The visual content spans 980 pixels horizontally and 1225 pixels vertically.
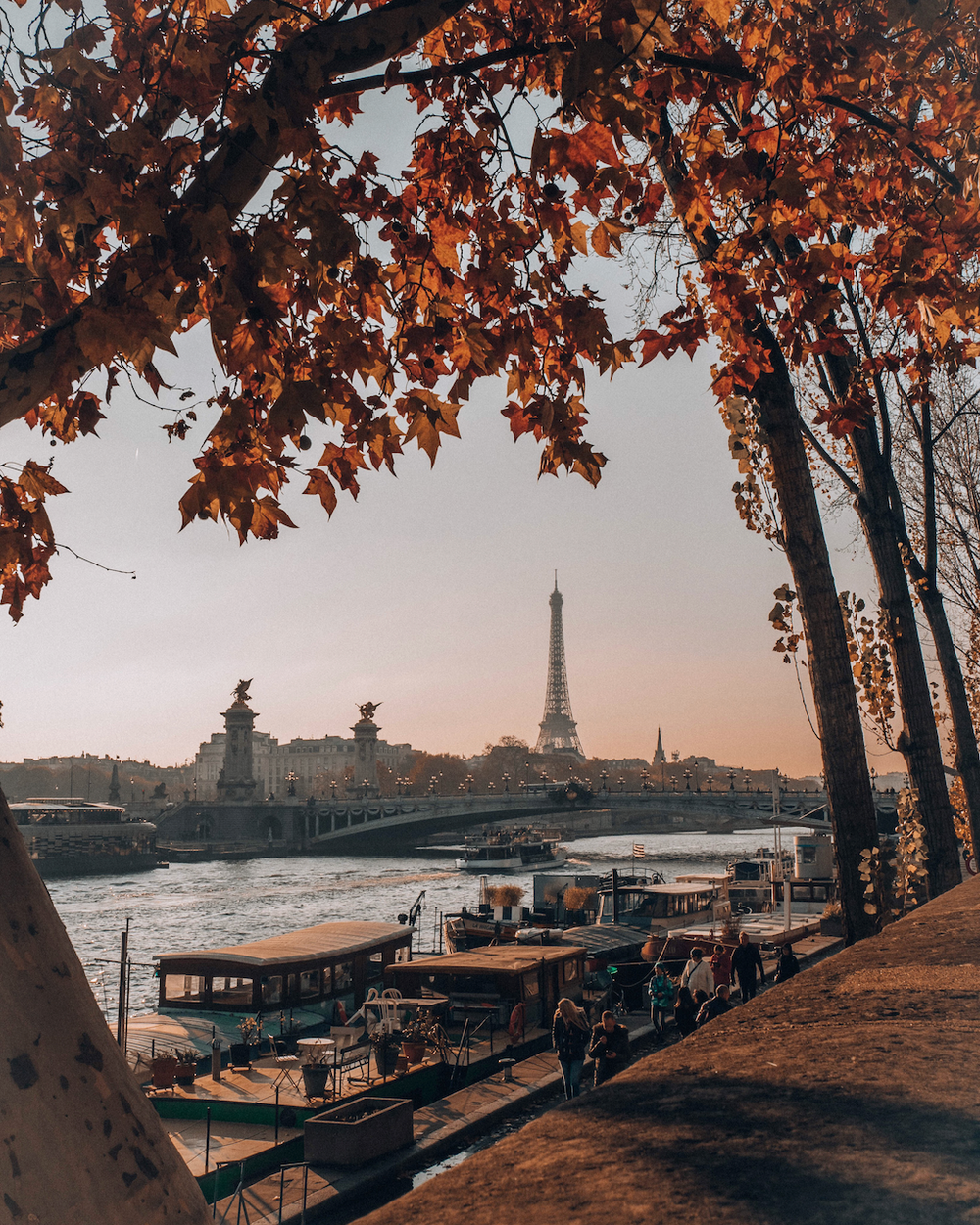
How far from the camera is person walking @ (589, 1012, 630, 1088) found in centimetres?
1348

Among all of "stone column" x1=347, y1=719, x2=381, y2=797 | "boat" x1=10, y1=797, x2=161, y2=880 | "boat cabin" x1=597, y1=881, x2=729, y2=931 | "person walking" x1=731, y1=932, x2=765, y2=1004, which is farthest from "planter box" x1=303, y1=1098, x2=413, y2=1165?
"stone column" x1=347, y1=719, x2=381, y2=797

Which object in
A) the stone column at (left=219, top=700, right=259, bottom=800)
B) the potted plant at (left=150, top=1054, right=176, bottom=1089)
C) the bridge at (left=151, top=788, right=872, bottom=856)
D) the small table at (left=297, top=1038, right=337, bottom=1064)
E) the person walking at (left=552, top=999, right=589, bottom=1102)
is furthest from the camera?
the stone column at (left=219, top=700, right=259, bottom=800)

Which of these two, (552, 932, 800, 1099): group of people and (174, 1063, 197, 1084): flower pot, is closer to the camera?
(552, 932, 800, 1099): group of people

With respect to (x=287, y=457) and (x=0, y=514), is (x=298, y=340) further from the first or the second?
(x=0, y=514)

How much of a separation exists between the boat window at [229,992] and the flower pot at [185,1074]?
4.33 meters

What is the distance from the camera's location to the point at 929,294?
446 centimetres

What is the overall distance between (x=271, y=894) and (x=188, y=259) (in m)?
67.5

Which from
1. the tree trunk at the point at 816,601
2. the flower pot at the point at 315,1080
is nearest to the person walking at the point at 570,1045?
the flower pot at the point at 315,1080

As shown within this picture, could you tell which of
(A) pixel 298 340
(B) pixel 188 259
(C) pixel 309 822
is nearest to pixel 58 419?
(A) pixel 298 340

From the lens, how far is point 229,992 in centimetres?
2156

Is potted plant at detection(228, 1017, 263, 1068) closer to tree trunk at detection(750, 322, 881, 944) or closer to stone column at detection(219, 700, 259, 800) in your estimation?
tree trunk at detection(750, 322, 881, 944)

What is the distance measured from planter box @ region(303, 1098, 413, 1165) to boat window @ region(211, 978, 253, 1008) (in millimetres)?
7962

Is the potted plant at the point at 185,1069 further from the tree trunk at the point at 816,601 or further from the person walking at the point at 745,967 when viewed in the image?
the tree trunk at the point at 816,601

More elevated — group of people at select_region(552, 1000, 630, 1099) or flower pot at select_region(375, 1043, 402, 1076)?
group of people at select_region(552, 1000, 630, 1099)
